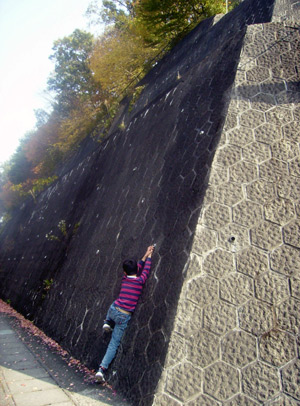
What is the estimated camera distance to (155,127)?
614 centimetres

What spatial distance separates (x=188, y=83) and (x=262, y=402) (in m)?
4.73

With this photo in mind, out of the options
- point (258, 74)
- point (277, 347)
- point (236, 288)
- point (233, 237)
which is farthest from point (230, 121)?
point (277, 347)

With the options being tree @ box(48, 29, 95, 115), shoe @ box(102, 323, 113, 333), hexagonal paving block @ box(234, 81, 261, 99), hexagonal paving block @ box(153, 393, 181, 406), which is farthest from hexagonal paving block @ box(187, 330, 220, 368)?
tree @ box(48, 29, 95, 115)

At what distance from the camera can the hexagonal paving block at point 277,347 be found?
2.74 meters

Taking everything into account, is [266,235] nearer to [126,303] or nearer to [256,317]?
[256,317]

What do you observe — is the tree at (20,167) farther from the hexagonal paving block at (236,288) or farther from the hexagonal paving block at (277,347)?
the hexagonal paving block at (277,347)

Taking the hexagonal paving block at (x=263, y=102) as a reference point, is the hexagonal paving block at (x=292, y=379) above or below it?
below

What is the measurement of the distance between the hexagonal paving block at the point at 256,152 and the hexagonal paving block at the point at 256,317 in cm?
160

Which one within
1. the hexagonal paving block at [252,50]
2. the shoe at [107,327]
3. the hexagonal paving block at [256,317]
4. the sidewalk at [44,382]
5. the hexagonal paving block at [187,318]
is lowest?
the sidewalk at [44,382]

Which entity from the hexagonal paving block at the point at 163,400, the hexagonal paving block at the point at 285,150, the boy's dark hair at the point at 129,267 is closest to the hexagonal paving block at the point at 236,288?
the hexagonal paving block at the point at 163,400

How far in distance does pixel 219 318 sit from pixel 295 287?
76 cm

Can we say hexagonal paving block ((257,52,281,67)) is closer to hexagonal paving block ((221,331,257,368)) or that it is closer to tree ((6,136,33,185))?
hexagonal paving block ((221,331,257,368))

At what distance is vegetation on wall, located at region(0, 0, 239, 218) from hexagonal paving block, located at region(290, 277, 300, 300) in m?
7.55

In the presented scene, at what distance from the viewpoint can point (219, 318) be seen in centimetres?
301
